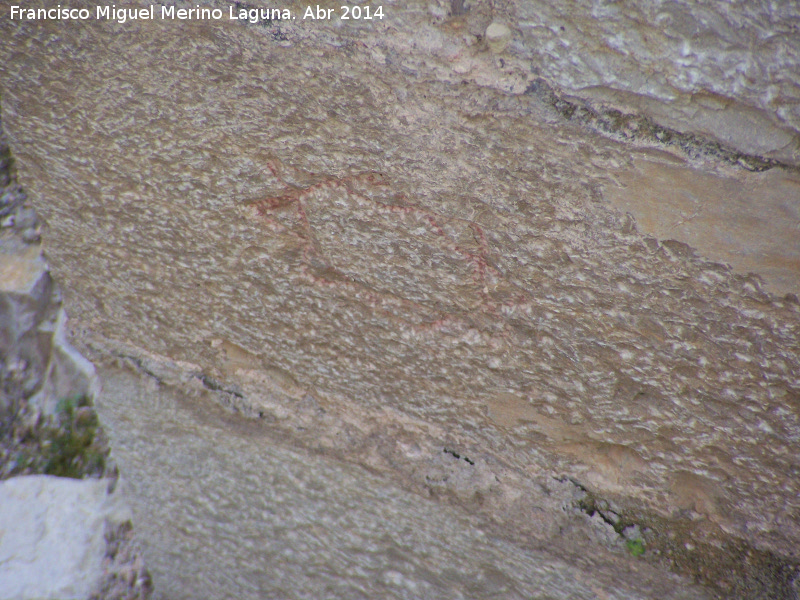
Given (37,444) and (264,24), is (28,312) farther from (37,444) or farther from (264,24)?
(264,24)

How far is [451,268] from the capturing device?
1.68 ft

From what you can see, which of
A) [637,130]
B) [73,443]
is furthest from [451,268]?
[73,443]

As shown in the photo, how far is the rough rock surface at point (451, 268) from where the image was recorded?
15.8 inches

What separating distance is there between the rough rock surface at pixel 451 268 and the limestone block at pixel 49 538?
300mm

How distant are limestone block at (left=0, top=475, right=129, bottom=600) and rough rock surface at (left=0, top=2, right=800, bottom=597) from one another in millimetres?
300

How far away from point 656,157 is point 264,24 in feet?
1.17

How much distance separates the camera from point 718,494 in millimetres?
513

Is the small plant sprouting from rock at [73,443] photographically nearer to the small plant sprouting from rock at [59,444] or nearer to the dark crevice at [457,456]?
the small plant sprouting from rock at [59,444]

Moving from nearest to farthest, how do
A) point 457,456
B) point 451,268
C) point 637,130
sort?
point 637,130
point 451,268
point 457,456

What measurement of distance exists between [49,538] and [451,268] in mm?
838

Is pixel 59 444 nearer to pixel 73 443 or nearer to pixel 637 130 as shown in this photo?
pixel 73 443

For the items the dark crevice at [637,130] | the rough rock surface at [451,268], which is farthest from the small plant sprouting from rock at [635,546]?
the dark crevice at [637,130]

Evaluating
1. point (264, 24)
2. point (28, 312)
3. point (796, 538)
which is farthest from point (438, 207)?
point (28, 312)

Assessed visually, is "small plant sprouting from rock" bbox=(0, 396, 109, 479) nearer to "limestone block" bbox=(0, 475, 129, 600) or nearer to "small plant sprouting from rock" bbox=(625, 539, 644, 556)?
"limestone block" bbox=(0, 475, 129, 600)
